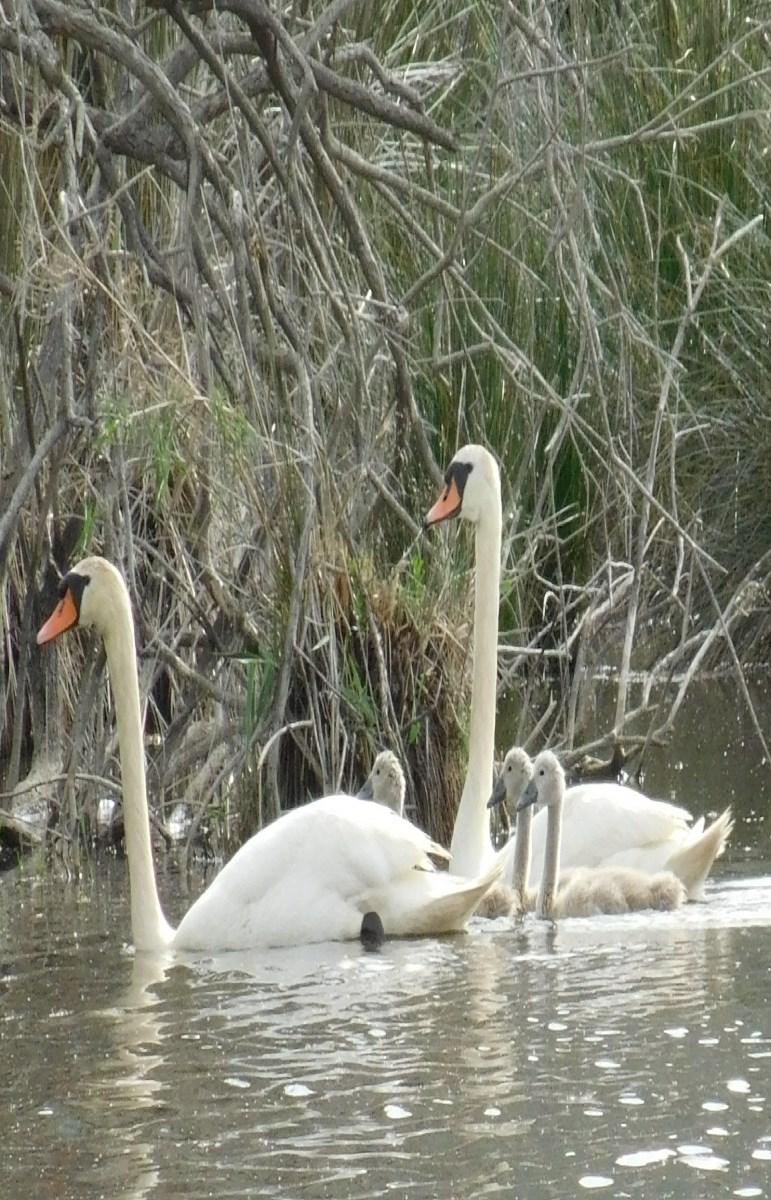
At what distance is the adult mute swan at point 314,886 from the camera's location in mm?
7230

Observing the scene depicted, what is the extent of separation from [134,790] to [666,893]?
161 centimetres

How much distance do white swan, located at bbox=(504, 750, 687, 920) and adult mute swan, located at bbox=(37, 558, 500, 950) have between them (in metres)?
0.39

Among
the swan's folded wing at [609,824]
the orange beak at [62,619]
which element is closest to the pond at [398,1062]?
the swan's folded wing at [609,824]

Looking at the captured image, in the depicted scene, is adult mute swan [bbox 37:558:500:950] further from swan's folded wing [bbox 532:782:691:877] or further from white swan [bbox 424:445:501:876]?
swan's folded wing [bbox 532:782:691:877]

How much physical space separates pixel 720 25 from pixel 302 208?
303 inches

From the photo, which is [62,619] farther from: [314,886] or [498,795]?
[498,795]

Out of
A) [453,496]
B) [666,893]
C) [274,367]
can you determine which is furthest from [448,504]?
[666,893]

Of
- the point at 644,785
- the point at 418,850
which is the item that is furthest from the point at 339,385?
the point at 644,785

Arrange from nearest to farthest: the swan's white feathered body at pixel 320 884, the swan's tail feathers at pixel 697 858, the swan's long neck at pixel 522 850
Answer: the swan's white feathered body at pixel 320 884, the swan's tail feathers at pixel 697 858, the swan's long neck at pixel 522 850

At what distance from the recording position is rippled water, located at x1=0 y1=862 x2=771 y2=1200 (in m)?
4.79

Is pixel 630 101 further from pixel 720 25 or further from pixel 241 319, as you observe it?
pixel 241 319

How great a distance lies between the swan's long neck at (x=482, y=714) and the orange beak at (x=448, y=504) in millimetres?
95

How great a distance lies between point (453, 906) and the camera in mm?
7352

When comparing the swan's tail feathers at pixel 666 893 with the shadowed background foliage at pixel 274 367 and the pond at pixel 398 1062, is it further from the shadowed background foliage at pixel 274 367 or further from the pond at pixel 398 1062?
the shadowed background foliage at pixel 274 367
